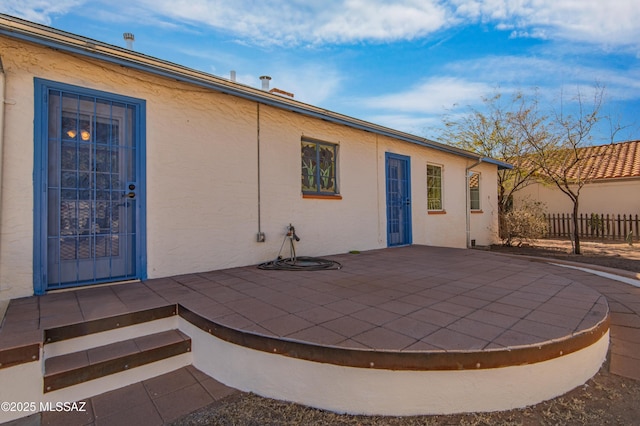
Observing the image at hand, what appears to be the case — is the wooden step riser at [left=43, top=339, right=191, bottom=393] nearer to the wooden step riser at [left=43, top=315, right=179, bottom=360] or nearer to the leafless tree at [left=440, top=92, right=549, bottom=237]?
the wooden step riser at [left=43, top=315, right=179, bottom=360]

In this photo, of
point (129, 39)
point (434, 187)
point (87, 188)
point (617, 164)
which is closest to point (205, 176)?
point (87, 188)

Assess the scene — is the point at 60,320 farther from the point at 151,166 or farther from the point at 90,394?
the point at 151,166

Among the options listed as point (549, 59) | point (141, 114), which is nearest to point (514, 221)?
point (549, 59)

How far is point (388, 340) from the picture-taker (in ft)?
6.57

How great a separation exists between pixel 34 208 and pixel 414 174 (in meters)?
7.11

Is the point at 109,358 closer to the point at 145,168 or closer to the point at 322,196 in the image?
the point at 145,168

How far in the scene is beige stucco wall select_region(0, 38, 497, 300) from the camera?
3061 mm

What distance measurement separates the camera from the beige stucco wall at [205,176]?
3061 mm

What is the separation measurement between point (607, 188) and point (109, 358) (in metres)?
18.4

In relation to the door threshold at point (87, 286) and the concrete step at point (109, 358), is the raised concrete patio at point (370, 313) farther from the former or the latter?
the concrete step at point (109, 358)

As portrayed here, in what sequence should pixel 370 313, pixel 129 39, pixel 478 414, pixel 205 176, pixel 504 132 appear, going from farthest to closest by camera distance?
pixel 504 132 → pixel 129 39 → pixel 205 176 → pixel 370 313 → pixel 478 414

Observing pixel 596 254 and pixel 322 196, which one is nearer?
pixel 322 196

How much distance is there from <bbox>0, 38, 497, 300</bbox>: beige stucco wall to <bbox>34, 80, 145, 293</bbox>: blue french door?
4.2 inches

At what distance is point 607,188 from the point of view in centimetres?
1371
